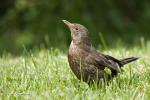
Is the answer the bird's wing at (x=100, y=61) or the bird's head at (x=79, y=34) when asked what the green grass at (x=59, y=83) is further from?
the bird's head at (x=79, y=34)

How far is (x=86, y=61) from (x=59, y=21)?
824cm

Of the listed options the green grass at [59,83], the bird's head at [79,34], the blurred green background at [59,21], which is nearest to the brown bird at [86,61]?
the bird's head at [79,34]

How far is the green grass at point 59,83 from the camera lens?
7.02m

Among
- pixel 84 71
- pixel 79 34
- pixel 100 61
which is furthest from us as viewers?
pixel 79 34

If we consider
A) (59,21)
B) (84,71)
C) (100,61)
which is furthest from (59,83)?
(59,21)

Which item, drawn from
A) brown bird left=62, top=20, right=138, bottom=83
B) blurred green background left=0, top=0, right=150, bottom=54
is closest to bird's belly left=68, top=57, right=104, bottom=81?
brown bird left=62, top=20, right=138, bottom=83

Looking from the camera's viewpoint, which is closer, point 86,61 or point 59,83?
point 86,61

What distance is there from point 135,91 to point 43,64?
6.67 feet

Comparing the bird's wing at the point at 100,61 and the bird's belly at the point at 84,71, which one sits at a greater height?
the bird's wing at the point at 100,61

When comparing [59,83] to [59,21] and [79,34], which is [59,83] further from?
[59,21]

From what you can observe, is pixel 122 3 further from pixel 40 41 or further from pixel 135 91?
pixel 135 91

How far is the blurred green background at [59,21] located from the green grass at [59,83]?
6525 millimetres

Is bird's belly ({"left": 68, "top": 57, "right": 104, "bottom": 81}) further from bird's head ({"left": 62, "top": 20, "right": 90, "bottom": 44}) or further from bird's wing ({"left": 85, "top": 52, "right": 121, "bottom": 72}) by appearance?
bird's head ({"left": 62, "top": 20, "right": 90, "bottom": 44})

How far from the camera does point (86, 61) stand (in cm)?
764
